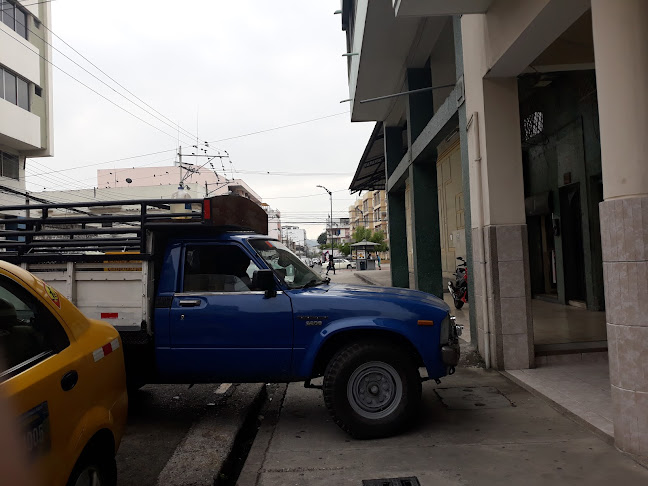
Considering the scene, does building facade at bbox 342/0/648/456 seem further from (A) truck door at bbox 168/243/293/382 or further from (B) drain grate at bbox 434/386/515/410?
(A) truck door at bbox 168/243/293/382

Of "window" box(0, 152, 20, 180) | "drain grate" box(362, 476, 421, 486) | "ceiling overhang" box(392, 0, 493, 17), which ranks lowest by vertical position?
"drain grate" box(362, 476, 421, 486)

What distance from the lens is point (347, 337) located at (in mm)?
4691

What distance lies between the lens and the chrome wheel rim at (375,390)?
178 inches

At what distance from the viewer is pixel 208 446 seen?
4.30 metres

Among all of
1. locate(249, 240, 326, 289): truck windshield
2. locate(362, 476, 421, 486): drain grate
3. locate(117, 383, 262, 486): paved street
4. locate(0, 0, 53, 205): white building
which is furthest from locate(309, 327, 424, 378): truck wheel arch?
locate(0, 0, 53, 205): white building

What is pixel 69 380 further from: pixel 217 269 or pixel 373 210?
pixel 373 210

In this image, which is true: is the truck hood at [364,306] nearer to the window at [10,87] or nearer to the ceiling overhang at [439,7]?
the ceiling overhang at [439,7]

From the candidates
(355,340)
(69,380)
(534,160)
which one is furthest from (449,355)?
(534,160)

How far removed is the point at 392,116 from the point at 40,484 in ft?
48.5

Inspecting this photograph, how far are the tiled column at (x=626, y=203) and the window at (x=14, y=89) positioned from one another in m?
24.9

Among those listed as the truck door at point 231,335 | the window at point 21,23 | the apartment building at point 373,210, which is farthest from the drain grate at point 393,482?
the apartment building at point 373,210

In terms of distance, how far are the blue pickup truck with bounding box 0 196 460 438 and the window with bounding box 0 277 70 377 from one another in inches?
81.1

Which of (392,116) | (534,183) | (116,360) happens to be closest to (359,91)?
(392,116)

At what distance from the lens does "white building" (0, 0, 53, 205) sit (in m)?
22.2
